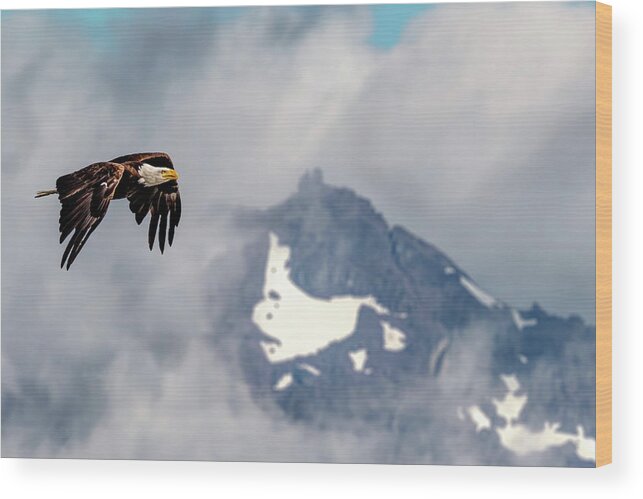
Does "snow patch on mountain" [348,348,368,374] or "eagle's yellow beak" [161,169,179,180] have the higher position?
"eagle's yellow beak" [161,169,179,180]

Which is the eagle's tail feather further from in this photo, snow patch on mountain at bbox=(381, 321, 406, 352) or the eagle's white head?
snow patch on mountain at bbox=(381, 321, 406, 352)

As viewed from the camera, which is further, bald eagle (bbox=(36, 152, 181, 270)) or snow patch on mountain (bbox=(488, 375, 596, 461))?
bald eagle (bbox=(36, 152, 181, 270))

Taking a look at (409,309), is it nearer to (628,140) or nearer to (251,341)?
(251,341)

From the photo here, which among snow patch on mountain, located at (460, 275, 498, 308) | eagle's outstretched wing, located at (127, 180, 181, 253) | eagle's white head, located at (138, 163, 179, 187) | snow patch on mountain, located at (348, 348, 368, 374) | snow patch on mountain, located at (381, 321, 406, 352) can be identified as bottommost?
snow patch on mountain, located at (348, 348, 368, 374)

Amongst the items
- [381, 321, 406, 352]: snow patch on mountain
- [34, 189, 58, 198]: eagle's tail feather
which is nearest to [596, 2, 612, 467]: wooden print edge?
[381, 321, 406, 352]: snow patch on mountain

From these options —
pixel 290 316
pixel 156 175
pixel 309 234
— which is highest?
pixel 156 175

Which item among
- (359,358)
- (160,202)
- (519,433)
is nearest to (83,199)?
(160,202)

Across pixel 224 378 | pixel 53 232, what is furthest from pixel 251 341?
pixel 53 232

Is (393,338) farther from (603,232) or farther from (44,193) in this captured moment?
(44,193)
